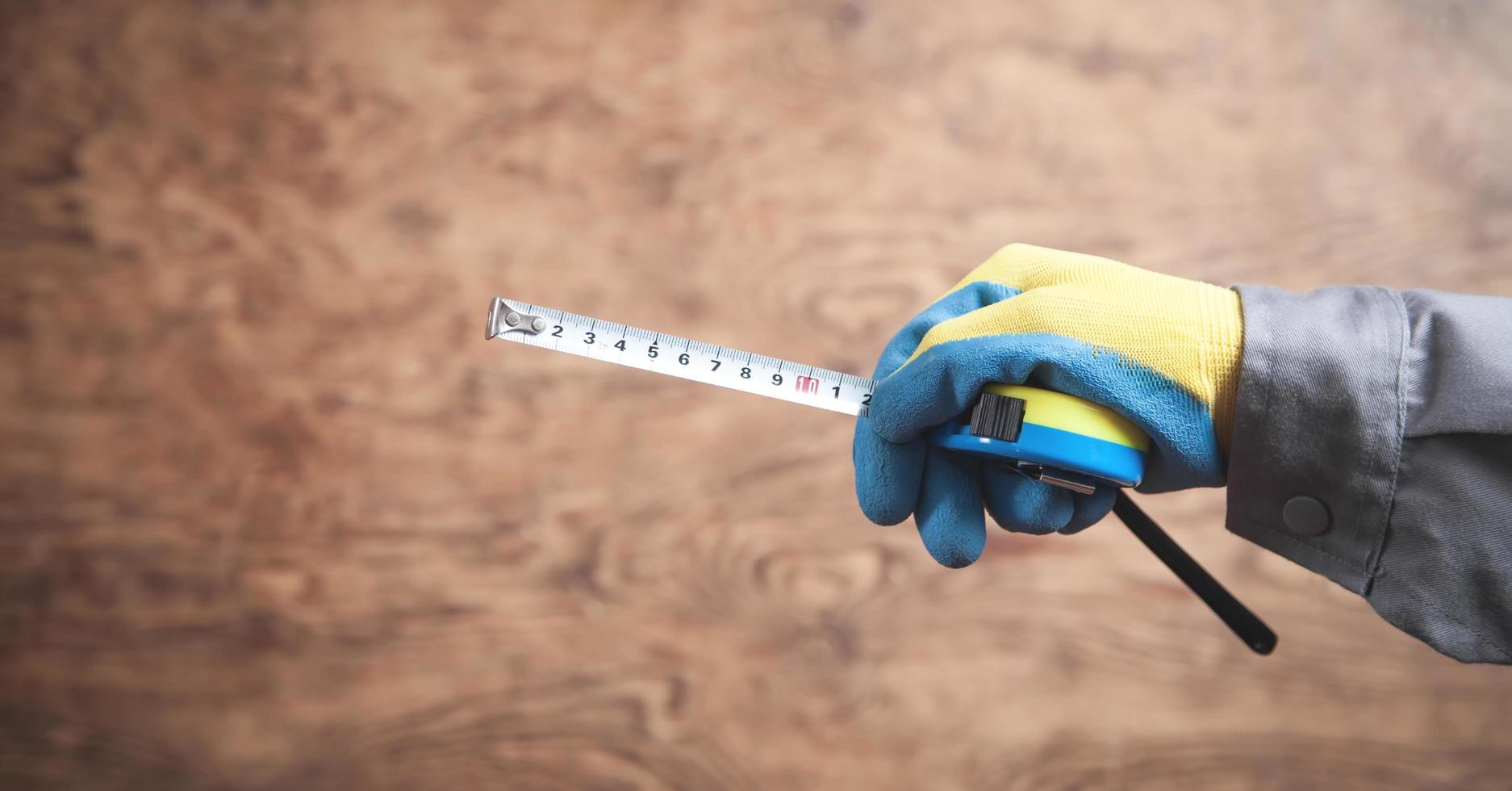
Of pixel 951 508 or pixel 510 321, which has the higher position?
pixel 510 321

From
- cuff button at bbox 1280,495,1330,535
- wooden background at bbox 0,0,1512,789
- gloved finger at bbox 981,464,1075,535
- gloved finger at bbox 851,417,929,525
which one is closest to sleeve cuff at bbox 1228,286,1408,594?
cuff button at bbox 1280,495,1330,535

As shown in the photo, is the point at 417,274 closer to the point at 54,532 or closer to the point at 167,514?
the point at 167,514

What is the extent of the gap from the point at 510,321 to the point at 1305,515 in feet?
1.92

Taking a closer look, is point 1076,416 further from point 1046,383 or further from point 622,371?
point 622,371

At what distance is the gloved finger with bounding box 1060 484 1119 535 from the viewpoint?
58cm

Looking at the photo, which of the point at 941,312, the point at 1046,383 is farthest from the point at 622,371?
the point at 1046,383

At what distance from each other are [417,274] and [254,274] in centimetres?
19

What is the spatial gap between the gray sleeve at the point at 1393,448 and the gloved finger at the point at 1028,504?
11 cm

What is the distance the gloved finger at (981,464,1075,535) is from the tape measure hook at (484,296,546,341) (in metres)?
0.38

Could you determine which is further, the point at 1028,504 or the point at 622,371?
the point at 622,371

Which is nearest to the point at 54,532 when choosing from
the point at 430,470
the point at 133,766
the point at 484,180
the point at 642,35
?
the point at 133,766

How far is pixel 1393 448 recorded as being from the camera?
19.3 inches

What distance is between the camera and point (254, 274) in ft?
3.26

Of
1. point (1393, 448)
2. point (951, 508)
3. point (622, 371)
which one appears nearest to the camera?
point (1393, 448)
